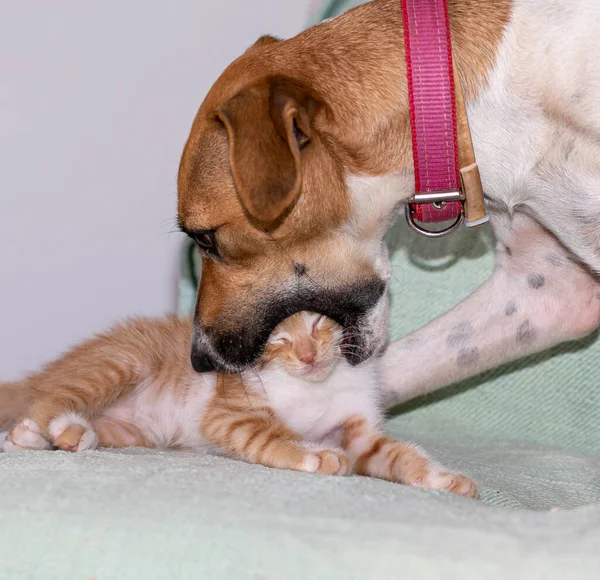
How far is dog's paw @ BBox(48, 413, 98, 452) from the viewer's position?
2314 millimetres

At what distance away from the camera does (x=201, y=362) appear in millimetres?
2465

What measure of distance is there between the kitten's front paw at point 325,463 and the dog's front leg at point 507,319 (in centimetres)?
69

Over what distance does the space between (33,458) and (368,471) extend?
81 cm

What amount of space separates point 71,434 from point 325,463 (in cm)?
63

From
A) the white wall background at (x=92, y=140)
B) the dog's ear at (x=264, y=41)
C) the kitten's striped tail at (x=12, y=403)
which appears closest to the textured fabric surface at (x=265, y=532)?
the kitten's striped tail at (x=12, y=403)

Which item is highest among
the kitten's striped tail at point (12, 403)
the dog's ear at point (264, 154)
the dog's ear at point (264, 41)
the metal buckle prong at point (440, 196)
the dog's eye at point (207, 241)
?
the dog's ear at point (264, 41)

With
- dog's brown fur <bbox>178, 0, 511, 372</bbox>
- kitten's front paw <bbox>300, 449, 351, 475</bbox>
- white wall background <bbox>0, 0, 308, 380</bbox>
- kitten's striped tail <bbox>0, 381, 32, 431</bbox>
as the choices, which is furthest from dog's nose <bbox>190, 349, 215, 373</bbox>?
white wall background <bbox>0, 0, 308, 380</bbox>

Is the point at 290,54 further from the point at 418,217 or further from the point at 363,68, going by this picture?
the point at 418,217

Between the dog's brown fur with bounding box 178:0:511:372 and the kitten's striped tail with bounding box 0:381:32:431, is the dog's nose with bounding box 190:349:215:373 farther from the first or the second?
the kitten's striped tail with bounding box 0:381:32:431

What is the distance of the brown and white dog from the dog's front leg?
0.69 feet

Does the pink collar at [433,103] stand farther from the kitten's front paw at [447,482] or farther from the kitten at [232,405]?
the kitten's front paw at [447,482]

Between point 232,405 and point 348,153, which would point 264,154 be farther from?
point 232,405

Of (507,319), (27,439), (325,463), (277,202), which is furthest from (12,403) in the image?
(507,319)

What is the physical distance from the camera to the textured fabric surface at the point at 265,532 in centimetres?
161
